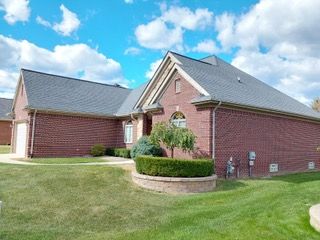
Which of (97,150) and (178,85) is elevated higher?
(178,85)

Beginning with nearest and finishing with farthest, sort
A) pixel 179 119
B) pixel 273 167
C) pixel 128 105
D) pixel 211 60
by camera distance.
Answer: pixel 179 119
pixel 273 167
pixel 211 60
pixel 128 105

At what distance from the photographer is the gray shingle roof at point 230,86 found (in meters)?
15.7

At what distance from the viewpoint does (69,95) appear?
2461 cm

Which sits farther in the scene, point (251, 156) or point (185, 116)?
point (185, 116)

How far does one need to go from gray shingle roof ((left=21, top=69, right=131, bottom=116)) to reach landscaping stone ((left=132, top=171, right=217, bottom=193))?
11.6m

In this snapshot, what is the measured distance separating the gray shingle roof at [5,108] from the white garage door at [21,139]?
44.4 feet

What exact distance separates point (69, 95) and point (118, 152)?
5.96 meters

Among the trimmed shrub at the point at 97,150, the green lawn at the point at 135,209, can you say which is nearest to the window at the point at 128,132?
the trimmed shrub at the point at 97,150

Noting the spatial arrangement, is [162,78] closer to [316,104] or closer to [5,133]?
[5,133]

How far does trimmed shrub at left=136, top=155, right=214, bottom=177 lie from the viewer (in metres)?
12.6

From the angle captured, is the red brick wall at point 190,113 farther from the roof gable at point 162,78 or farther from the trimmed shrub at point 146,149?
the trimmed shrub at point 146,149

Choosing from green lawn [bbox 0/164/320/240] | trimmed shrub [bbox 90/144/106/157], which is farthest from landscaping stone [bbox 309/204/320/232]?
trimmed shrub [bbox 90/144/106/157]

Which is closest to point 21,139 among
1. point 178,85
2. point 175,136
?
point 178,85

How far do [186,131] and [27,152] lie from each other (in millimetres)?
11984
